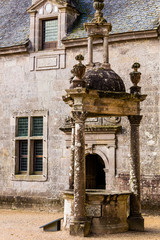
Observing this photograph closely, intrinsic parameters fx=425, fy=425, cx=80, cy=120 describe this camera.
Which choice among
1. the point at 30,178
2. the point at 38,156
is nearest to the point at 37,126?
the point at 38,156

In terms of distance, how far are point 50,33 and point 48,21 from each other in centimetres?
45

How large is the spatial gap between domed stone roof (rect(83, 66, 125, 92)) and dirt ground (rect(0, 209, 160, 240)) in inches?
122

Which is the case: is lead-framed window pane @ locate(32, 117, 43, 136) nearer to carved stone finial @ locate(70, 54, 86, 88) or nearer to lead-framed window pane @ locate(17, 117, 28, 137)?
lead-framed window pane @ locate(17, 117, 28, 137)

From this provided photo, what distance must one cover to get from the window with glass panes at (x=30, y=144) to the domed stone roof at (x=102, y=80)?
17.8ft

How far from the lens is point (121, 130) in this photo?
42.8ft

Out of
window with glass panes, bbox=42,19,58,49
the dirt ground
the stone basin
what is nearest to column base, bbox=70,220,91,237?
the dirt ground

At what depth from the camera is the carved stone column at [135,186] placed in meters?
9.34

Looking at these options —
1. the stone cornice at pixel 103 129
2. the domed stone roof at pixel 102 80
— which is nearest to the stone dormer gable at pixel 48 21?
the stone cornice at pixel 103 129

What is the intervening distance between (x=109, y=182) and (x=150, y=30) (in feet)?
15.5

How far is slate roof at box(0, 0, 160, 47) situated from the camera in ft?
43.6

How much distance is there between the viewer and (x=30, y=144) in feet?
47.3

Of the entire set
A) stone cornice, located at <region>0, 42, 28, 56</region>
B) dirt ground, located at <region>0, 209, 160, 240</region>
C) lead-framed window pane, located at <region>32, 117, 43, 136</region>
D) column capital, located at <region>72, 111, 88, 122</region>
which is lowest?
dirt ground, located at <region>0, 209, 160, 240</region>

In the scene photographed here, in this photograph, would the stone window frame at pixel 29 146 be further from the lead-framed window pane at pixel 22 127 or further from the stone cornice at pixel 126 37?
the stone cornice at pixel 126 37

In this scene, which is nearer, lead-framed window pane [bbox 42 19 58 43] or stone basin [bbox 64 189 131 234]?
stone basin [bbox 64 189 131 234]
